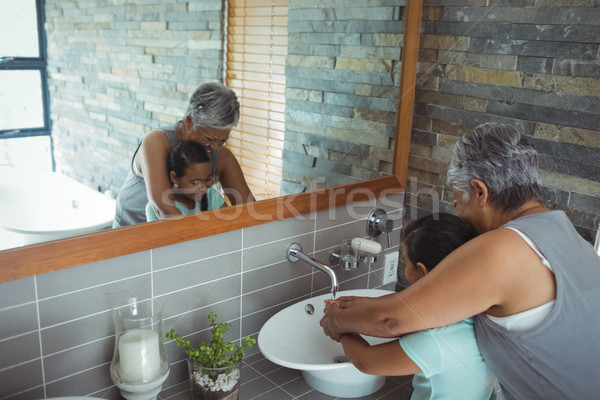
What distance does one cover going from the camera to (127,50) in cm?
115

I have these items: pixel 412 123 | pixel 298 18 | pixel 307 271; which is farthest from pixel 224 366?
pixel 412 123

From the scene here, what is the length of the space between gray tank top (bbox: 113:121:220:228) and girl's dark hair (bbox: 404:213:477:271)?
0.62m

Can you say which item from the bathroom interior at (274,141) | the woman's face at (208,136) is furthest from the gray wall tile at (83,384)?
the woman's face at (208,136)

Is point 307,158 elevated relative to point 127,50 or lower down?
lower down

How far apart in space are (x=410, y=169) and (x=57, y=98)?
137 centimetres

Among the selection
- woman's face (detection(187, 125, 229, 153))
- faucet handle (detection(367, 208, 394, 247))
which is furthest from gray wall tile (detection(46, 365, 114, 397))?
faucet handle (detection(367, 208, 394, 247))

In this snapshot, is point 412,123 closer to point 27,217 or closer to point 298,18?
point 298,18

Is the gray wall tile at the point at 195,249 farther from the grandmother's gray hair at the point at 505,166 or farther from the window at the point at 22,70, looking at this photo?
the grandmother's gray hair at the point at 505,166

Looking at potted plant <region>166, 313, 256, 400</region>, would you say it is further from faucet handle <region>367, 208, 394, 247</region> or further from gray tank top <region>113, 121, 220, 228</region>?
faucet handle <region>367, 208, 394, 247</region>

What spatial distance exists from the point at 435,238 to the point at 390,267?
92cm

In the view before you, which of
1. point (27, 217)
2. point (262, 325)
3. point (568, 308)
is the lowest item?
point (262, 325)

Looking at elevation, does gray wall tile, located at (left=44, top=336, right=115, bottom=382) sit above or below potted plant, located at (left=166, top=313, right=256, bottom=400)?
above

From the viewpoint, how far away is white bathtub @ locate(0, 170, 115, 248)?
1099 mm

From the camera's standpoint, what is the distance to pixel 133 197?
1.28 metres
